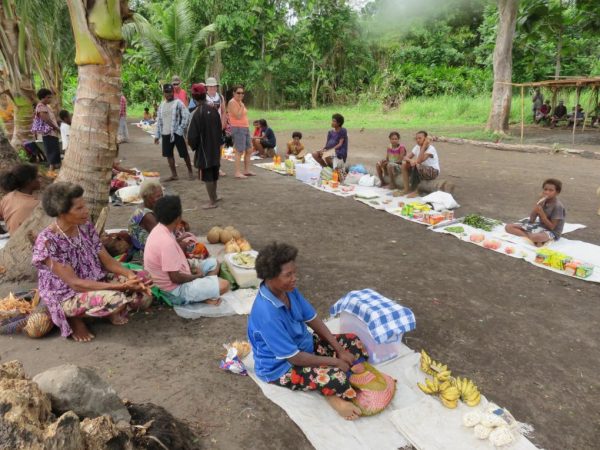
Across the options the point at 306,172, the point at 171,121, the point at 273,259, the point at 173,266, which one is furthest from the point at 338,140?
the point at 273,259

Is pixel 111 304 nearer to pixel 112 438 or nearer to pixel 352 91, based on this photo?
pixel 112 438

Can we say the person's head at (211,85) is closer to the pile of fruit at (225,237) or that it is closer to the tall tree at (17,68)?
the tall tree at (17,68)

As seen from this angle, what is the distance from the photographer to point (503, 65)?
14.6 m

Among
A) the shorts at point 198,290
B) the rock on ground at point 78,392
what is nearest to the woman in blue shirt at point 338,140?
the shorts at point 198,290

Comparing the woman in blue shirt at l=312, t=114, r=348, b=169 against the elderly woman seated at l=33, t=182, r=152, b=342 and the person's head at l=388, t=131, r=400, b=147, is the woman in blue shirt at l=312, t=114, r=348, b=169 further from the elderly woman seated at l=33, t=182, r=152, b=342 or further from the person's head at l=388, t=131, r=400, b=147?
the elderly woman seated at l=33, t=182, r=152, b=342

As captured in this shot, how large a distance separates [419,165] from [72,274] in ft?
19.9

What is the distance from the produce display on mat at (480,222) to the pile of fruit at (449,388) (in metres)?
3.71

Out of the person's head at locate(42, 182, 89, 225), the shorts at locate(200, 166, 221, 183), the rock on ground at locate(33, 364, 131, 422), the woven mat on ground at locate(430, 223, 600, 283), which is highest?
the person's head at locate(42, 182, 89, 225)

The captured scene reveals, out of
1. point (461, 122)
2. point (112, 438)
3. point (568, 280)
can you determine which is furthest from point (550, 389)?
point (461, 122)

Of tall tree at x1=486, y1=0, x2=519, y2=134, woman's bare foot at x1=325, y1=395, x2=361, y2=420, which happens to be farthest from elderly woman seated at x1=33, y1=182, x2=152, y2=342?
tall tree at x1=486, y1=0, x2=519, y2=134

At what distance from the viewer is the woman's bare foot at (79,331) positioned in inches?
138

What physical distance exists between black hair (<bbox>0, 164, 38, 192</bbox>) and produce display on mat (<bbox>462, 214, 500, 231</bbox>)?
18.9 ft

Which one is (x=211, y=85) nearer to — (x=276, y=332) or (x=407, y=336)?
(x=407, y=336)

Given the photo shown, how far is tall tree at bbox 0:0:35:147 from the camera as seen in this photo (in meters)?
9.80
